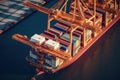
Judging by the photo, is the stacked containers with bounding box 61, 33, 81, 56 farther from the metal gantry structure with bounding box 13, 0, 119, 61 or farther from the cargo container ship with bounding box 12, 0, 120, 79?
the metal gantry structure with bounding box 13, 0, 119, 61

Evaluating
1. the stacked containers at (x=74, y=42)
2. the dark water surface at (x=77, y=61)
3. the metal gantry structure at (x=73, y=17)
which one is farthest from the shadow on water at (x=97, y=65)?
the metal gantry structure at (x=73, y=17)

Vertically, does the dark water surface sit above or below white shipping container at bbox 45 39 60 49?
below

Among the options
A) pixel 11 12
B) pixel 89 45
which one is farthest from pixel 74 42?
pixel 11 12

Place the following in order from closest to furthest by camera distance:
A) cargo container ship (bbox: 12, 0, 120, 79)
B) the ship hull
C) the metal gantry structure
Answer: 1. the metal gantry structure
2. cargo container ship (bbox: 12, 0, 120, 79)
3. the ship hull

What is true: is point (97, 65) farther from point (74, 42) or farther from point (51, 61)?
point (51, 61)

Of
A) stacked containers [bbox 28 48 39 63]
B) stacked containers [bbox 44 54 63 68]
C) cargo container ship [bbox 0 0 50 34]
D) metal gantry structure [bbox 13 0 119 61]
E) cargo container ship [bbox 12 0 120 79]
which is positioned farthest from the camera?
cargo container ship [bbox 0 0 50 34]

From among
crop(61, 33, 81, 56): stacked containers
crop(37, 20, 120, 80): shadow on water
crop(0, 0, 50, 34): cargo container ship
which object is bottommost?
crop(37, 20, 120, 80): shadow on water

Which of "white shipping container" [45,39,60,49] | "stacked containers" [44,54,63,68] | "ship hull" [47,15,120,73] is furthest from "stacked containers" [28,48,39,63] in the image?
"ship hull" [47,15,120,73]

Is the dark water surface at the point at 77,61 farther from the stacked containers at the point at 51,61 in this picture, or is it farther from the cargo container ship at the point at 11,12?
the stacked containers at the point at 51,61
